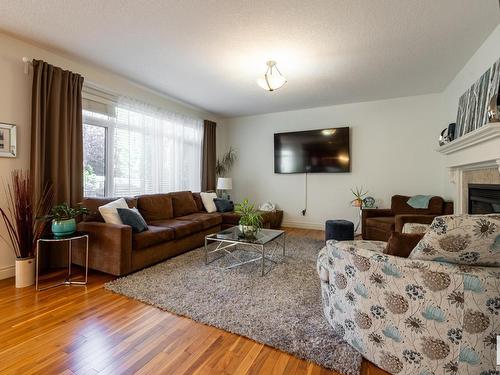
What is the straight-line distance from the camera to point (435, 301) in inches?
46.7

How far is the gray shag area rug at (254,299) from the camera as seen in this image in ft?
5.15

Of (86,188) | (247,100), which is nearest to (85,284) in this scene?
(86,188)

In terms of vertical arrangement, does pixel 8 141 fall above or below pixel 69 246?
above

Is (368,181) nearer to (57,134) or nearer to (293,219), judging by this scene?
(293,219)

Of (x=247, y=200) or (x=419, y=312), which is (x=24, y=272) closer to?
(x=247, y=200)

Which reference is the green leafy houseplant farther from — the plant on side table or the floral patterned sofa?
the floral patterned sofa

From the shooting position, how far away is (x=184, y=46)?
9.11ft

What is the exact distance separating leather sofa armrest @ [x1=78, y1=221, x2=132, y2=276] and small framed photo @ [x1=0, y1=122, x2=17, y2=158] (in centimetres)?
111

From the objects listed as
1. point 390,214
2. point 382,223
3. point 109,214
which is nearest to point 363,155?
point 390,214

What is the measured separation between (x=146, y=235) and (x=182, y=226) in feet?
2.08

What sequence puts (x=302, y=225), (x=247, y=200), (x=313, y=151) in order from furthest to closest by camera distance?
(x=302, y=225) < (x=313, y=151) < (x=247, y=200)

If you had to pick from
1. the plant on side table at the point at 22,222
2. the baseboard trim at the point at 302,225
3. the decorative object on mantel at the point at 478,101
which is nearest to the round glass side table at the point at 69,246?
the plant on side table at the point at 22,222

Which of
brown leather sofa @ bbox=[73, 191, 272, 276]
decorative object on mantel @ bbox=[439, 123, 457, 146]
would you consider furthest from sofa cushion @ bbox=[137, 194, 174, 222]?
decorative object on mantel @ bbox=[439, 123, 457, 146]

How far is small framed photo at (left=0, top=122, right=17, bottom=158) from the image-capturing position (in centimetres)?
259
